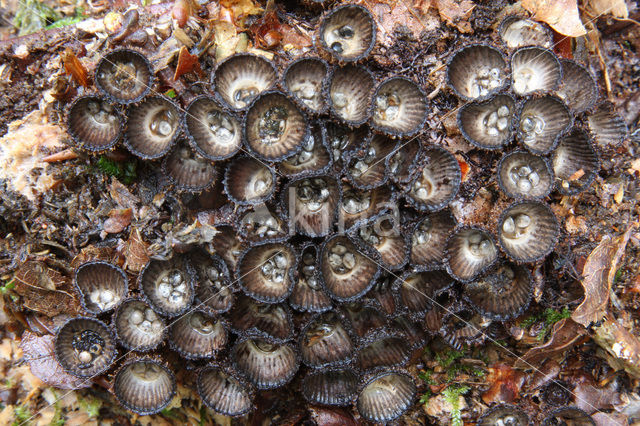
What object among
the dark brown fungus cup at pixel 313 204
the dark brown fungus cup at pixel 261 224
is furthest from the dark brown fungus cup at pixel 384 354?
the dark brown fungus cup at pixel 261 224

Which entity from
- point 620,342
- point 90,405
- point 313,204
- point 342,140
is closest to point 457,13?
point 342,140

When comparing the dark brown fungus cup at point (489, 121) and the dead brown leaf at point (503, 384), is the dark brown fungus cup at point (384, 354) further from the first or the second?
the dark brown fungus cup at point (489, 121)

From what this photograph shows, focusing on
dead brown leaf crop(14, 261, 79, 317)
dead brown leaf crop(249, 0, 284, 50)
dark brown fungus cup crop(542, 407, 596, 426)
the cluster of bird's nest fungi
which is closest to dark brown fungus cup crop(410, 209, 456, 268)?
the cluster of bird's nest fungi

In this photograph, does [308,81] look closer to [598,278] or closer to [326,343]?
[326,343]

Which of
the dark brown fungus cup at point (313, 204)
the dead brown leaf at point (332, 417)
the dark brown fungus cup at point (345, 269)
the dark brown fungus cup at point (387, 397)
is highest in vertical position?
the dark brown fungus cup at point (313, 204)

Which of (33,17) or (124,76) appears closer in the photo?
(124,76)

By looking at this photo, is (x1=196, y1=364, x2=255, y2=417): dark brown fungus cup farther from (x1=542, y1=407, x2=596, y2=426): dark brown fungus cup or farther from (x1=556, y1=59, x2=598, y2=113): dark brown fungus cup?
(x1=556, y1=59, x2=598, y2=113): dark brown fungus cup

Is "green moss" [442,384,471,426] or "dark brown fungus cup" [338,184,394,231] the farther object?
"green moss" [442,384,471,426]
